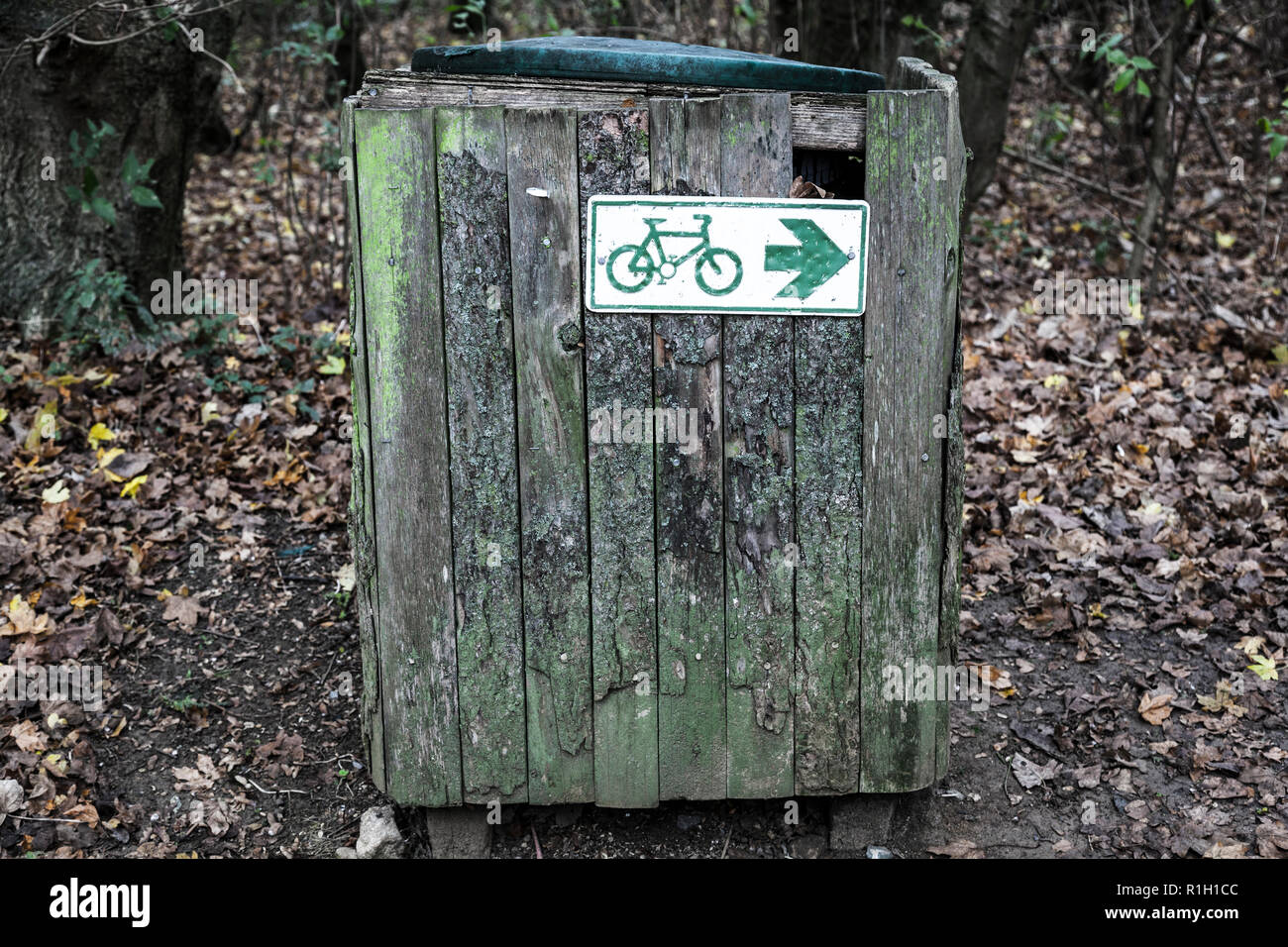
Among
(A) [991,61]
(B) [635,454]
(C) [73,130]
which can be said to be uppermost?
(A) [991,61]

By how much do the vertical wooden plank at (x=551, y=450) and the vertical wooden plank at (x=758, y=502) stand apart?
35 centimetres

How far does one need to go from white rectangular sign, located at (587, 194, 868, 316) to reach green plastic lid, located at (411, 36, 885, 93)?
0.37 metres

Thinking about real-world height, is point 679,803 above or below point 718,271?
below

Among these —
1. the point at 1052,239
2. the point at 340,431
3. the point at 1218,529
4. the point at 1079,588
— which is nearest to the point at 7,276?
the point at 340,431

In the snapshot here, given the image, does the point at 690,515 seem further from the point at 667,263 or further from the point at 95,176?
the point at 95,176

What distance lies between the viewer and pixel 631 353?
8.66 ft

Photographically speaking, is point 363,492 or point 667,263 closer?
point 667,263

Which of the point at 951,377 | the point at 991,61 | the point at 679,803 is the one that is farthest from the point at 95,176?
the point at 991,61

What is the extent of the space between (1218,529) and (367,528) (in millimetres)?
3449

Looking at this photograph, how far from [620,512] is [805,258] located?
719 mm

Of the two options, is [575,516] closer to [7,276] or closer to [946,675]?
[946,675]

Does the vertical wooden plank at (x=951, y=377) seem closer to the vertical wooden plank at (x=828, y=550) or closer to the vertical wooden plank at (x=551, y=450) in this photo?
the vertical wooden plank at (x=828, y=550)

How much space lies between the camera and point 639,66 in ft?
8.95

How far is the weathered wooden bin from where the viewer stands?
2.55 metres
